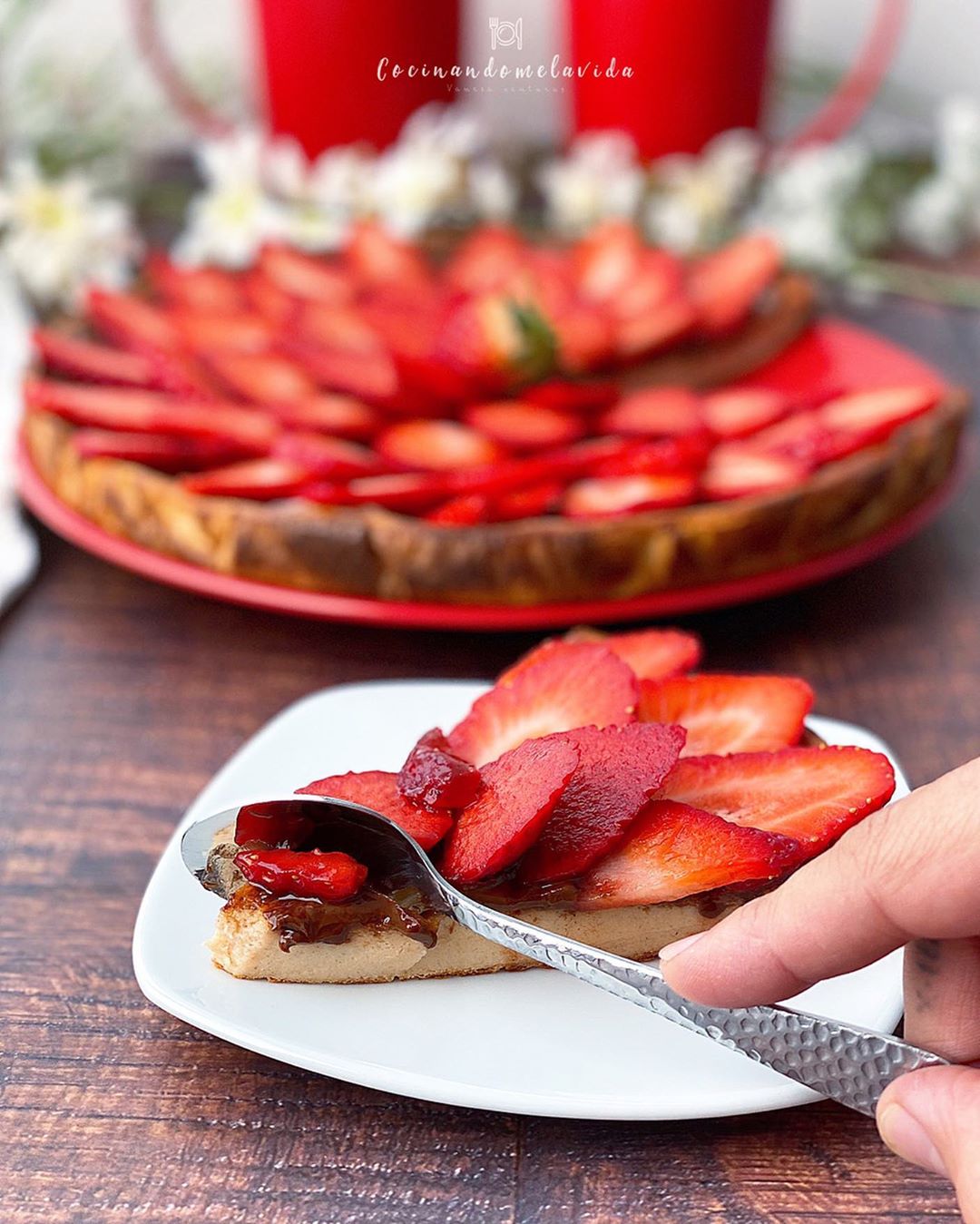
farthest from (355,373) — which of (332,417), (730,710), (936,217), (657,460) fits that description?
(936,217)

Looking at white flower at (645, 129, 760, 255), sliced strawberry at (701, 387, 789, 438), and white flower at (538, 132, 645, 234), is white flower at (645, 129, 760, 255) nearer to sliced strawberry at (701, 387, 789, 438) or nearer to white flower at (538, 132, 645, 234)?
white flower at (538, 132, 645, 234)

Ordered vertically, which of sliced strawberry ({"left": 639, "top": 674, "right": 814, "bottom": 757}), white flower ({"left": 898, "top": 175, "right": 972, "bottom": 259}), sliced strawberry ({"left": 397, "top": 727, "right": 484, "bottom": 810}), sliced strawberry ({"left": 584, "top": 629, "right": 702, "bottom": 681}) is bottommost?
white flower ({"left": 898, "top": 175, "right": 972, "bottom": 259})

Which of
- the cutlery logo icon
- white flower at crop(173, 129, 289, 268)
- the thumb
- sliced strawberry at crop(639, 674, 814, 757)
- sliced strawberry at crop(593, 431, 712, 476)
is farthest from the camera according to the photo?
the cutlery logo icon

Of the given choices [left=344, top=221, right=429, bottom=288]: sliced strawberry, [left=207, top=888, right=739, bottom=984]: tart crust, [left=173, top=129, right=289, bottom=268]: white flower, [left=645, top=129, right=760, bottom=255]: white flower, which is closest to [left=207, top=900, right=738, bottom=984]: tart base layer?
[left=207, top=888, right=739, bottom=984]: tart crust

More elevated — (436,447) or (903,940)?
(903,940)

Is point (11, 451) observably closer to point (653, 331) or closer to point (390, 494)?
point (390, 494)

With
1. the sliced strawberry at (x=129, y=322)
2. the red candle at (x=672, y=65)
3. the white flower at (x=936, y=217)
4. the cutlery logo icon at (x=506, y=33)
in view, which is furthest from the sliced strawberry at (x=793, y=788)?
the cutlery logo icon at (x=506, y=33)
